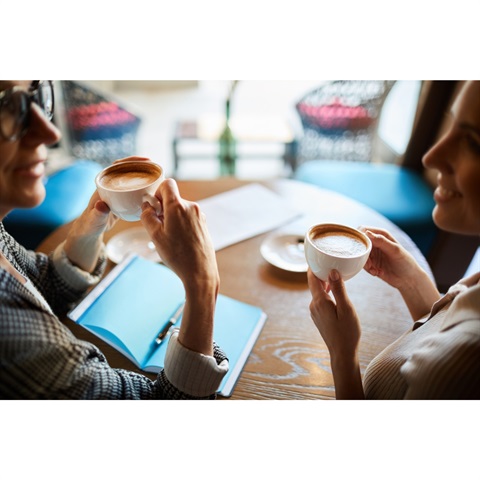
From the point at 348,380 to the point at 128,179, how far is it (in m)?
0.62

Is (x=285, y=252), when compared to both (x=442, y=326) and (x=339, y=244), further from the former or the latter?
(x=442, y=326)

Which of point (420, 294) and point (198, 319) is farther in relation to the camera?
point (420, 294)

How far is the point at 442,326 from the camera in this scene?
0.69m

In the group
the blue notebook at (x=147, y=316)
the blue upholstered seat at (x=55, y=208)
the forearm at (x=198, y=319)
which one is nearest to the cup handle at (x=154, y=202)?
the forearm at (x=198, y=319)

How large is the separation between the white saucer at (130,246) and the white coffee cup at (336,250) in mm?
524

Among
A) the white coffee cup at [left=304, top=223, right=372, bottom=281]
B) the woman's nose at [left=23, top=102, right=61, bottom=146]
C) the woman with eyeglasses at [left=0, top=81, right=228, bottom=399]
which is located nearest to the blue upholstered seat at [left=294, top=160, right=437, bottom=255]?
the white coffee cup at [left=304, top=223, right=372, bottom=281]

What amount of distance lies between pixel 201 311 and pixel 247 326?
0.26m

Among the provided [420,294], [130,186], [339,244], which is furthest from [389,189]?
[130,186]

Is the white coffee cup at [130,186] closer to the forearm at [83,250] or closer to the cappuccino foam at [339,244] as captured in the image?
the forearm at [83,250]

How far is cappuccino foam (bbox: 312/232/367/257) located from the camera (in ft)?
2.67

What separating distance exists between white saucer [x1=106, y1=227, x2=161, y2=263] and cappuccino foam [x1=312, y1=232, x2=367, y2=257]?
527 mm

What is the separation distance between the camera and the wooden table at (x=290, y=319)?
86 cm
